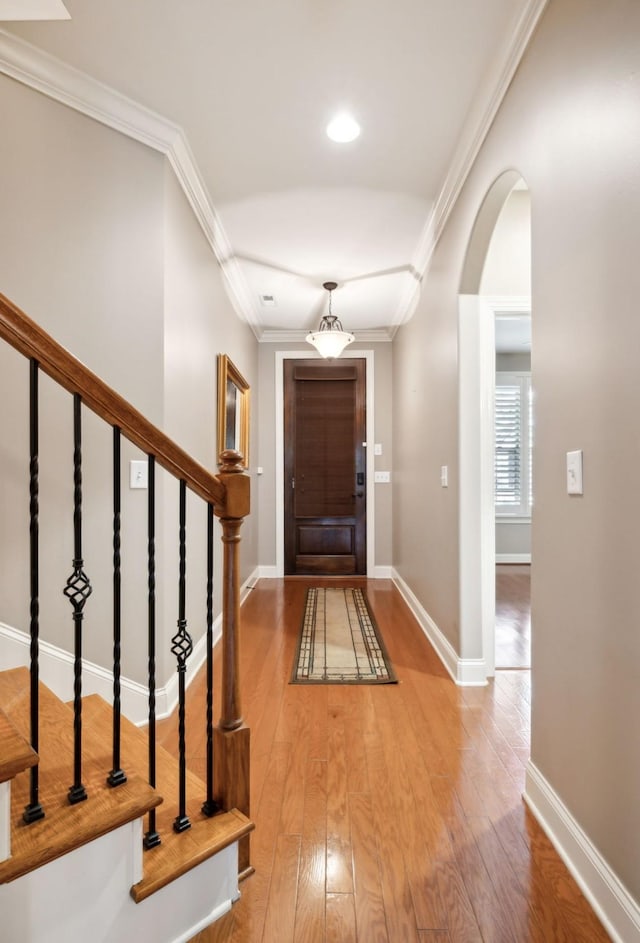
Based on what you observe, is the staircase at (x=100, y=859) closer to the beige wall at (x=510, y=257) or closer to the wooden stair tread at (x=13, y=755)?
the wooden stair tread at (x=13, y=755)

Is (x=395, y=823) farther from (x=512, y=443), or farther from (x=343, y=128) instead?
(x=512, y=443)

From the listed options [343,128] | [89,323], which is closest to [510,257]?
[343,128]

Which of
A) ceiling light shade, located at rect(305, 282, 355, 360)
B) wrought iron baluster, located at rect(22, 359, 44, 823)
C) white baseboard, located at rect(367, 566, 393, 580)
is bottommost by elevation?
white baseboard, located at rect(367, 566, 393, 580)

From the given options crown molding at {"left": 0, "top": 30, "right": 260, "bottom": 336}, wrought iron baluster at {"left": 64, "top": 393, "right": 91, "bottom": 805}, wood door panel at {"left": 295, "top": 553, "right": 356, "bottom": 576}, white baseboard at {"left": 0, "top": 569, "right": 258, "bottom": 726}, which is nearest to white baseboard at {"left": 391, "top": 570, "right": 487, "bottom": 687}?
white baseboard at {"left": 0, "top": 569, "right": 258, "bottom": 726}

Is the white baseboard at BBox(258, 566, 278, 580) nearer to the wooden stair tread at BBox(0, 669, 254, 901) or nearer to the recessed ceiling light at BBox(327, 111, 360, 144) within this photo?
the wooden stair tread at BBox(0, 669, 254, 901)

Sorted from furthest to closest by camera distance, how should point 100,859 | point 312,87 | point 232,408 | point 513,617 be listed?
1. point 513,617
2. point 232,408
3. point 312,87
4. point 100,859

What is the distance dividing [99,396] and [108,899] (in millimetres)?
1067

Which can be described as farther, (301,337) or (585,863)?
(301,337)

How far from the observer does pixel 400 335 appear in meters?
4.64

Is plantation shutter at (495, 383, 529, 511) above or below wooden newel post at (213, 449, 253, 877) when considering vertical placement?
above

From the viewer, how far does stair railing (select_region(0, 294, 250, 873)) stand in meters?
0.99

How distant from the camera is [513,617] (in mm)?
3717

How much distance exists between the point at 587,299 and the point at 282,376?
4.03 meters

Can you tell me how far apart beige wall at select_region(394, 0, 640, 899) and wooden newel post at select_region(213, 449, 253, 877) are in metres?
0.89
